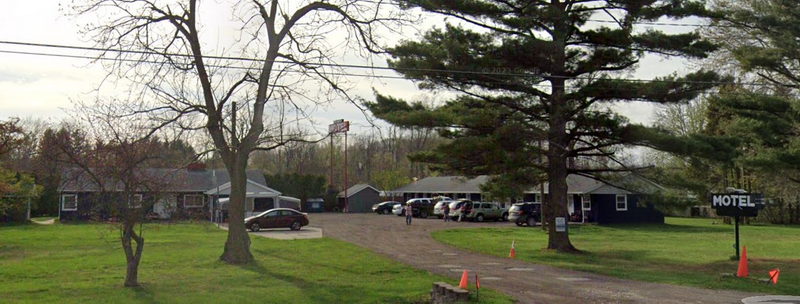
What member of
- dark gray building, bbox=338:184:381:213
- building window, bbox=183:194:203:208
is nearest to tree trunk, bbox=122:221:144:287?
building window, bbox=183:194:203:208

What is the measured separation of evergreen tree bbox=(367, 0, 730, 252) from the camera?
22.2 meters

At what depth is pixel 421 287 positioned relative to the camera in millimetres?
15148

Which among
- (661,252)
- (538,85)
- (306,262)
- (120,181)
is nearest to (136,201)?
(120,181)

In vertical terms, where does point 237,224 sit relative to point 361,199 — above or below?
below

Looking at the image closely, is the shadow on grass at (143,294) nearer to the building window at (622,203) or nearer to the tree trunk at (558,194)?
the tree trunk at (558,194)

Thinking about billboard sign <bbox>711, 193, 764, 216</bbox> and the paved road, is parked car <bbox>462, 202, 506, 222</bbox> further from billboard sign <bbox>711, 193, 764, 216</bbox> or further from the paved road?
billboard sign <bbox>711, 193, 764, 216</bbox>

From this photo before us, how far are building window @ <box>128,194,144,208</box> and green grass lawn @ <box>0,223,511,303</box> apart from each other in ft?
6.11

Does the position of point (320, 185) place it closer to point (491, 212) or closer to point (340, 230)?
point (491, 212)

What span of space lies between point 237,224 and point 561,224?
1198cm

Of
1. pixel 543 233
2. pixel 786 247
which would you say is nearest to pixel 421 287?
pixel 786 247

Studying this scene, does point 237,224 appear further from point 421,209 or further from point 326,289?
point 421,209

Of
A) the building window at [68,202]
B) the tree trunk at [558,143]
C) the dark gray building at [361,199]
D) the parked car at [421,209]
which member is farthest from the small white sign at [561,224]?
the dark gray building at [361,199]

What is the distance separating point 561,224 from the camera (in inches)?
966

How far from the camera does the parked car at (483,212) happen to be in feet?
154
